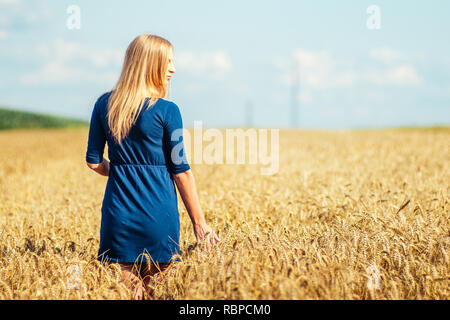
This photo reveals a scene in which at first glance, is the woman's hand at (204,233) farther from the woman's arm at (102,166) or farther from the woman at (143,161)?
the woman's arm at (102,166)

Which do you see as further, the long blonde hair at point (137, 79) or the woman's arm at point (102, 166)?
the woman's arm at point (102, 166)

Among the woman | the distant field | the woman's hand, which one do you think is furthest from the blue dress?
the distant field

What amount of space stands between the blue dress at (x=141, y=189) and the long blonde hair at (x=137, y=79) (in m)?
0.07

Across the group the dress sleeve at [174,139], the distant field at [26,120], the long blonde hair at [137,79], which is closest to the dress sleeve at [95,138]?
the long blonde hair at [137,79]

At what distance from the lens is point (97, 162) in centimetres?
327

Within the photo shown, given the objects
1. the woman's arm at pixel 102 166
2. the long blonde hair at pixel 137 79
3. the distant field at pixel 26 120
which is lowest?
the woman's arm at pixel 102 166

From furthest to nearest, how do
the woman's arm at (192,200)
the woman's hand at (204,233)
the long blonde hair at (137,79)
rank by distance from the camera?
the woman's hand at (204,233)
the woman's arm at (192,200)
the long blonde hair at (137,79)

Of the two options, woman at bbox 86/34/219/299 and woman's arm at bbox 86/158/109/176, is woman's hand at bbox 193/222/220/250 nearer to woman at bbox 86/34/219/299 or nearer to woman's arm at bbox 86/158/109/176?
woman at bbox 86/34/219/299

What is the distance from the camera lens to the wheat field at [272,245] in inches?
119

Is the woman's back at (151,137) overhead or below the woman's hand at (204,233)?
overhead

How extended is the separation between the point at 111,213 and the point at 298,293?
1.36 m

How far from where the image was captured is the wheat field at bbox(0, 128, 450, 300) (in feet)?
9.95
